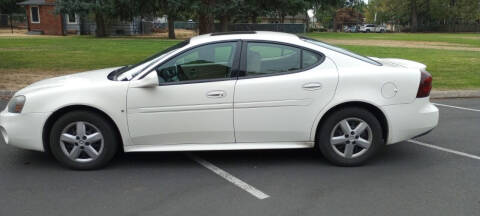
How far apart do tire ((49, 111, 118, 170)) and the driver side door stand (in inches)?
11.2

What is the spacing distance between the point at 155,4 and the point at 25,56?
5571 mm

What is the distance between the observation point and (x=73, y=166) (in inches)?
188

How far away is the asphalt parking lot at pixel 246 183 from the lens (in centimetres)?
388

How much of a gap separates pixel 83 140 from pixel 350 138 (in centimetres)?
292

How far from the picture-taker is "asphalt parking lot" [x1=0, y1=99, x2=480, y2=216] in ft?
12.7

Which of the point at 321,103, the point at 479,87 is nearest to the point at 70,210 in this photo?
the point at 321,103

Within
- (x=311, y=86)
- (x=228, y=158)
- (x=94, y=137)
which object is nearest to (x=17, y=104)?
(x=94, y=137)

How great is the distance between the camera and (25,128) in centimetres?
467

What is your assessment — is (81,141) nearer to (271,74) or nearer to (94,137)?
(94,137)

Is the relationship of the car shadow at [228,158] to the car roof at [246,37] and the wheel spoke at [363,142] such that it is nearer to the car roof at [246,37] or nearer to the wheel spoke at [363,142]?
the wheel spoke at [363,142]

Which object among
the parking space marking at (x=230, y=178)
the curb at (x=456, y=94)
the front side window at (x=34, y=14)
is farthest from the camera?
the front side window at (x=34, y=14)

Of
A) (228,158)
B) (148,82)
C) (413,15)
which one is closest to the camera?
(148,82)

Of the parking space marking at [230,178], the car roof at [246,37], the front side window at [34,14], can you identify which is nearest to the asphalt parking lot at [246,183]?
the parking space marking at [230,178]

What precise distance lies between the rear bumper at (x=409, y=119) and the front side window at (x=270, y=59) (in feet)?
3.73
